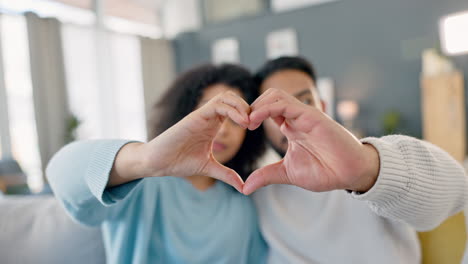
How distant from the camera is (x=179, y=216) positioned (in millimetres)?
771

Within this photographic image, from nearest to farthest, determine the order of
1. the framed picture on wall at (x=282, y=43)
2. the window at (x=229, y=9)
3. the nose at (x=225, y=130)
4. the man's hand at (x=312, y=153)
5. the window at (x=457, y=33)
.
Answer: the man's hand at (x=312, y=153)
the nose at (x=225, y=130)
the window at (x=457, y=33)
the framed picture on wall at (x=282, y=43)
the window at (x=229, y=9)

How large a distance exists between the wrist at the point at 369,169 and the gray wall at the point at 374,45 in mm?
3460

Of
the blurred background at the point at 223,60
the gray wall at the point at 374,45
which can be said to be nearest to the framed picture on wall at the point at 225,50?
the blurred background at the point at 223,60

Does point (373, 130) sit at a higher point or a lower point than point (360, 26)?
lower

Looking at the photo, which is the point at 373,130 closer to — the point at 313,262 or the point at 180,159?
the point at 313,262

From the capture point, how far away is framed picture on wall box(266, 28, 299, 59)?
176 inches

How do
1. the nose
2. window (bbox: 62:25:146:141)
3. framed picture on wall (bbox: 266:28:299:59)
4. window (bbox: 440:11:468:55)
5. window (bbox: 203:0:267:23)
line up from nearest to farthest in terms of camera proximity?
1. the nose
2. window (bbox: 440:11:468:55)
3. window (bbox: 62:25:146:141)
4. framed picture on wall (bbox: 266:28:299:59)
5. window (bbox: 203:0:267:23)

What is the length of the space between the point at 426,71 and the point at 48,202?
12.1ft

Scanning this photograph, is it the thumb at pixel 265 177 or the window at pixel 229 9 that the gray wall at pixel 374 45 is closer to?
the window at pixel 229 9

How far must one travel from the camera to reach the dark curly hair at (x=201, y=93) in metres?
0.71

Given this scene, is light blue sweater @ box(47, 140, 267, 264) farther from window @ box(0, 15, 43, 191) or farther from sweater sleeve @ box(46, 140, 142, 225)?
window @ box(0, 15, 43, 191)

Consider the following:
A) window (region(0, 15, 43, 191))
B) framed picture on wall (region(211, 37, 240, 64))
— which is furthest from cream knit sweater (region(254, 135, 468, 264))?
framed picture on wall (region(211, 37, 240, 64))

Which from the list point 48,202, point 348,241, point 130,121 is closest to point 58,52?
point 130,121

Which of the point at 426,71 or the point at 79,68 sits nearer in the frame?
the point at 426,71
